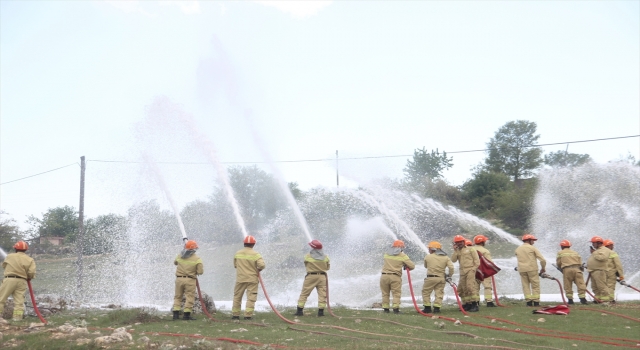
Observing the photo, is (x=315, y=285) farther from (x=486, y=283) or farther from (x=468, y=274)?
(x=486, y=283)

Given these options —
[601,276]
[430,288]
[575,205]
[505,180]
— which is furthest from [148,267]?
[505,180]

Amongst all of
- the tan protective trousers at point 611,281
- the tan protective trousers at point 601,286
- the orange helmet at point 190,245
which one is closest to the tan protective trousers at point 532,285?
the tan protective trousers at point 601,286

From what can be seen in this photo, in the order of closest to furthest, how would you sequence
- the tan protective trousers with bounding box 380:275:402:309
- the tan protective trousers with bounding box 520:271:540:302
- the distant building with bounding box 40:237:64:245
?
the tan protective trousers with bounding box 380:275:402:309 < the tan protective trousers with bounding box 520:271:540:302 < the distant building with bounding box 40:237:64:245

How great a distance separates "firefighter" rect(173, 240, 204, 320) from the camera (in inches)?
576

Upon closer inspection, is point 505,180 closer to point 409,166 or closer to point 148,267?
point 409,166

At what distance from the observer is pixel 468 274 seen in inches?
626

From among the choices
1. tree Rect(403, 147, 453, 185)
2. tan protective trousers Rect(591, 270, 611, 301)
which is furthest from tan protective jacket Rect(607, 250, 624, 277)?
tree Rect(403, 147, 453, 185)

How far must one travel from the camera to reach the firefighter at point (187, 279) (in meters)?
14.6

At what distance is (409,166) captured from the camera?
58.0 meters

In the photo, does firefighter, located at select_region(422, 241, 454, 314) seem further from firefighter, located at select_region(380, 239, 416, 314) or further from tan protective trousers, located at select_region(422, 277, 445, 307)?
firefighter, located at select_region(380, 239, 416, 314)

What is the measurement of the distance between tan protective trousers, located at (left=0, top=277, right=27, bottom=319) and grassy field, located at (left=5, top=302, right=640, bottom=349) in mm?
1068

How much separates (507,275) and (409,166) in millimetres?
30560

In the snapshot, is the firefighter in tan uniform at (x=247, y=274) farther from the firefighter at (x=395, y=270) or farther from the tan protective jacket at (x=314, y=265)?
the firefighter at (x=395, y=270)

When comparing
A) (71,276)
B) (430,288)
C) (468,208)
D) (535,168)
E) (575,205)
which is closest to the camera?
(430,288)
